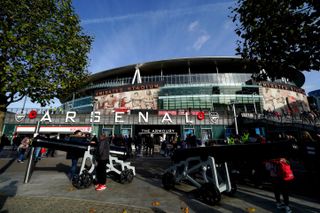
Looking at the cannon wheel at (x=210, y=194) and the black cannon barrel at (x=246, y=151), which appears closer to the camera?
the black cannon barrel at (x=246, y=151)

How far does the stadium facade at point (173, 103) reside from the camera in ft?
94.2

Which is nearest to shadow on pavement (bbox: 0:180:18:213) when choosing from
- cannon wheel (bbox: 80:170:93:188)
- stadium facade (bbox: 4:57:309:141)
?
cannon wheel (bbox: 80:170:93:188)

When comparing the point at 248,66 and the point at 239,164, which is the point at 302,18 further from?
the point at 239,164

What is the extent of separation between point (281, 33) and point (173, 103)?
2992 cm

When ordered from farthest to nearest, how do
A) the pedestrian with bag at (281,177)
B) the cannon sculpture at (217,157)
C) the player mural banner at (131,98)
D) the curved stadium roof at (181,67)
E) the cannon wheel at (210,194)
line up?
the curved stadium roof at (181,67) → the player mural banner at (131,98) → the cannon wheel at (210,194) → the pedestrian with bag at (281,177) → the cannon sculpture at (217,157)

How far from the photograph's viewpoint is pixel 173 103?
121 ft

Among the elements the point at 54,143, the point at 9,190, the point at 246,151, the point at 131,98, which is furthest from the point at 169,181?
the point at 131,98

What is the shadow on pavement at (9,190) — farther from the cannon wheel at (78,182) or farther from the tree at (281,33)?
the tree at (281,33)

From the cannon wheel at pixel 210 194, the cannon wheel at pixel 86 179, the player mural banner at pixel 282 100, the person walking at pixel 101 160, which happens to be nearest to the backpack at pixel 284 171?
the cannon wheel at pixel 210 194

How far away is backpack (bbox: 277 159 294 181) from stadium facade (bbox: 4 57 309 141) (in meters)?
18.0

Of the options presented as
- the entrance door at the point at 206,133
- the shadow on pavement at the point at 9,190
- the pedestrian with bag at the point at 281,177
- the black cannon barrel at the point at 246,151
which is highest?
the entrance door at the point at 206,133

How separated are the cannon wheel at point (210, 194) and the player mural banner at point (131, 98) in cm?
3392

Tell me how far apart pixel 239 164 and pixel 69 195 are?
21.6ft

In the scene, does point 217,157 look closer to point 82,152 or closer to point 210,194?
point 210,194
